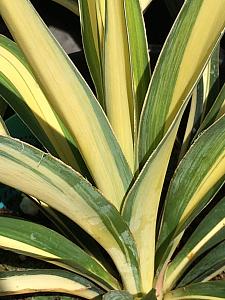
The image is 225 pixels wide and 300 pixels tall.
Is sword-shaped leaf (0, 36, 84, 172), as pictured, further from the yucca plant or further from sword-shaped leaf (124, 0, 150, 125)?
sword-shaped leaf (124, 0, 150, 125)

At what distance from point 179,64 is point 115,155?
0.43 ft

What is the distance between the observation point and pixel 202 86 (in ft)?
3.39

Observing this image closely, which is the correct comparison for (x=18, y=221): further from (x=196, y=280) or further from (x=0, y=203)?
(x=0, y=203)

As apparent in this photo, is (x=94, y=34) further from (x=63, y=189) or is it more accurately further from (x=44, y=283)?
(x=44, y=283)

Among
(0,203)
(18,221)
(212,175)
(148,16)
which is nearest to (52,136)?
(18,221)

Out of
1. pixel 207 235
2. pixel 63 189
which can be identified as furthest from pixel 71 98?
pixel 207 235

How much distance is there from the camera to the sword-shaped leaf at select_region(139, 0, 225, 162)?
695 millimetres

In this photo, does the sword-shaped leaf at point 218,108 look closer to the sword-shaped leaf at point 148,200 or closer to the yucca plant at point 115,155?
the yucca plant at point 115,155

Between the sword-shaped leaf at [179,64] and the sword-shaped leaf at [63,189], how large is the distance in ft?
0.32

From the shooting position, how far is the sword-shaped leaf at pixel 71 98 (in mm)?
606

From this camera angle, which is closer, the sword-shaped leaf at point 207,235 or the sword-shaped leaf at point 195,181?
the sword-shaped leaf at point 195,181

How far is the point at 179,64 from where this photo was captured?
736 millimetres

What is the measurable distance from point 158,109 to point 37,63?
184mm

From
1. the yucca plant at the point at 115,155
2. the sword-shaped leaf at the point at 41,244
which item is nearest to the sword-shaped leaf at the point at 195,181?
the yucca plant at the point at 115,155
